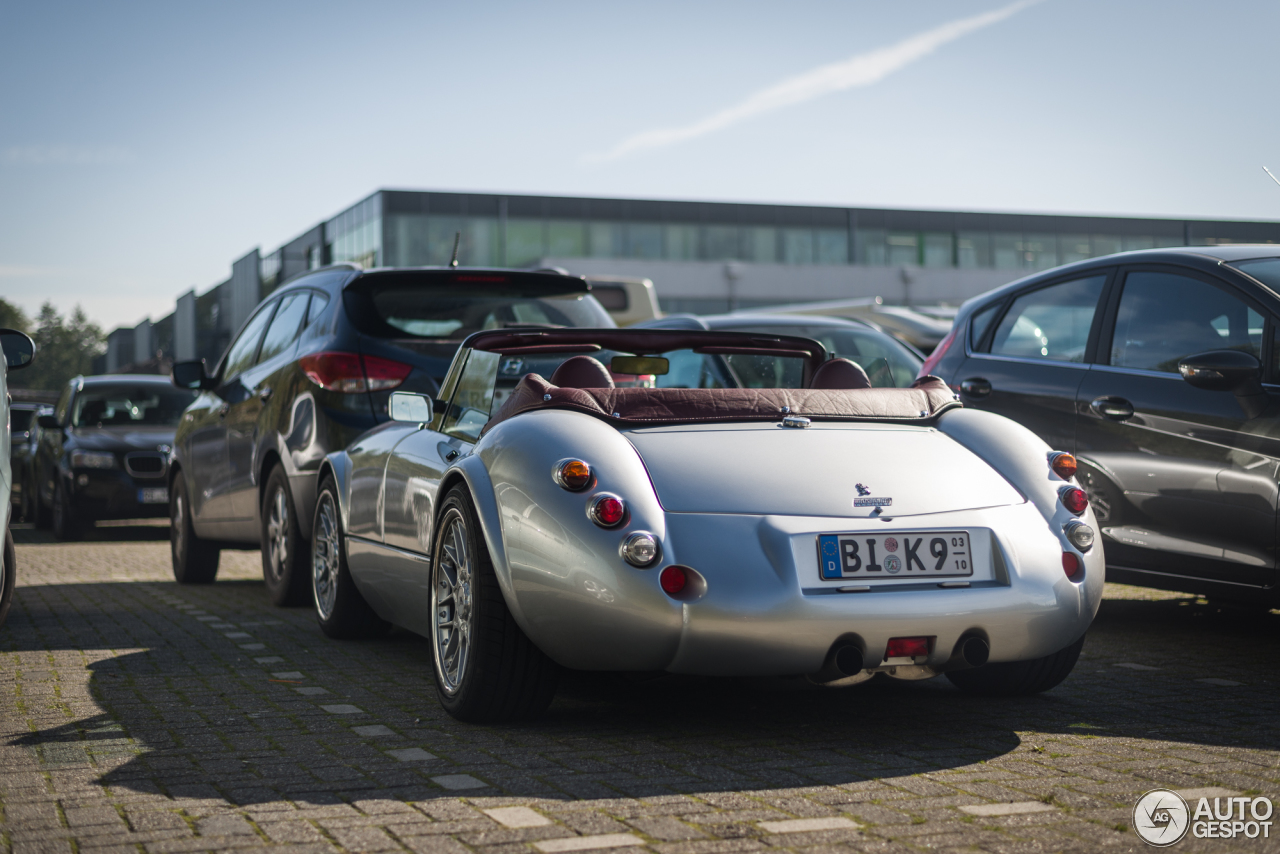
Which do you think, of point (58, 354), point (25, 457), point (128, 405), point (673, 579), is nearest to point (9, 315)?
point (58, 354)

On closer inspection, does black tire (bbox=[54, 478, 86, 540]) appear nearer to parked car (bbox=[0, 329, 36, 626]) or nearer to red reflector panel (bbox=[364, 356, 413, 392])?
parked car (bbox=[0, 329, 36, 626])

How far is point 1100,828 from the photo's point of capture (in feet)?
11.5

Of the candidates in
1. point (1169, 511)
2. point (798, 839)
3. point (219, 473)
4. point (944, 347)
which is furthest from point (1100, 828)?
point (219, 473)

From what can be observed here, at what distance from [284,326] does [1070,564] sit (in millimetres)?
5726

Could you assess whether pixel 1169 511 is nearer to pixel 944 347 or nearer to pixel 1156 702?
pixel 1156 702

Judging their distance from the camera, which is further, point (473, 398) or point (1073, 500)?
point (473, 398)

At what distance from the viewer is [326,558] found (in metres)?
7.15

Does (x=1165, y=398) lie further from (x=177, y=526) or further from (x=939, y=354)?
(x=177, y=526)

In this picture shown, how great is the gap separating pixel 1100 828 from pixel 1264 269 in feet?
11.5

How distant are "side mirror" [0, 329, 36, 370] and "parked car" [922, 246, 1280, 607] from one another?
4.69 m

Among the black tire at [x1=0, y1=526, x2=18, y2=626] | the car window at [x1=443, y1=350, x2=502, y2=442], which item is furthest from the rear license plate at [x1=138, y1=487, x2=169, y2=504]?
the car window at [x1=443, y1=350, x2=502, y2=442]

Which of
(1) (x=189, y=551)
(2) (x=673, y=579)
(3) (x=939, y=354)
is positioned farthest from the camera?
(1) (x=189, y=551)

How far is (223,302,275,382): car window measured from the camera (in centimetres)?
949

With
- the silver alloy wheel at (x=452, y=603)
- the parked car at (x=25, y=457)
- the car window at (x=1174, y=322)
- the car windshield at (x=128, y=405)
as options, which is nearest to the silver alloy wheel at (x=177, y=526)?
the silver alloy wheel at (x=452, y=603)
